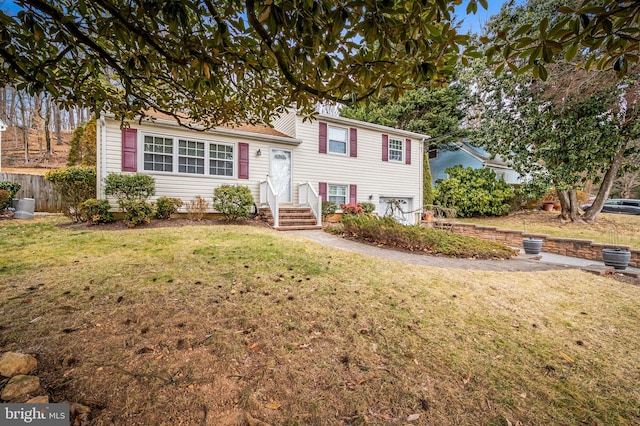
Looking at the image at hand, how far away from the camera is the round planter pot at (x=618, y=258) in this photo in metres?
5.54

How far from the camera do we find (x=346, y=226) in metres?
8.12

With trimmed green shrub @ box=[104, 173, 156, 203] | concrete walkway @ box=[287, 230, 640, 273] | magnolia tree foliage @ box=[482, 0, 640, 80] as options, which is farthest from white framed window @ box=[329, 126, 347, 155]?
magnolia tree foliage @ box=[482, 0, 640, 80]

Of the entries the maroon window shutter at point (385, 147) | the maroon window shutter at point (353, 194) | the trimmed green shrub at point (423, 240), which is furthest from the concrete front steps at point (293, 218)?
the maroon window shutter at point (385, 147)

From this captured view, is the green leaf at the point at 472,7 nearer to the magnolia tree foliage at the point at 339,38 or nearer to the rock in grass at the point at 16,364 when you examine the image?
the magnolia tree foliage at the point at 339,38

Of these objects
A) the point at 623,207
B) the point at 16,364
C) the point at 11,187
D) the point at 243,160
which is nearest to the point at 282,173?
the point at 243,160

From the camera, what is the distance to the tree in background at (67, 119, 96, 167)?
12698 mm

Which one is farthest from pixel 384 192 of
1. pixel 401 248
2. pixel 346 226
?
pixel 401 248

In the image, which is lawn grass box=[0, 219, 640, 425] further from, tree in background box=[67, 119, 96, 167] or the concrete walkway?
tree in background box=[67, 119, 96, 167]

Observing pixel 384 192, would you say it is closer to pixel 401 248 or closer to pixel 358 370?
pixel 401 248

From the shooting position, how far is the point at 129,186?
8.05 meters

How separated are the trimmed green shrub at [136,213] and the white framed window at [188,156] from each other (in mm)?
1849

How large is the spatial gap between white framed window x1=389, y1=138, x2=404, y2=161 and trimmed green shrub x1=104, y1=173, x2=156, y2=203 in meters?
10.5

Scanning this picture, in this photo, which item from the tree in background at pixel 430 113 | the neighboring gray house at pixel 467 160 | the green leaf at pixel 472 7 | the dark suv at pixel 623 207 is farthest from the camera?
the tree in background at pixel 430 113

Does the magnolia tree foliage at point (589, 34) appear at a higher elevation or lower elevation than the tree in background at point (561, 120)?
lower
